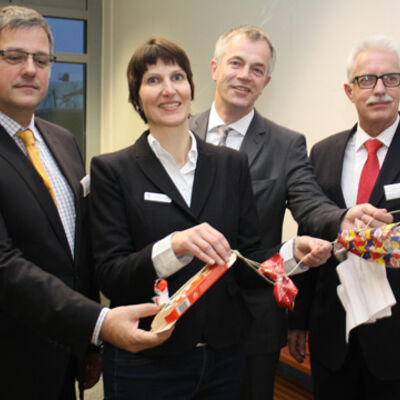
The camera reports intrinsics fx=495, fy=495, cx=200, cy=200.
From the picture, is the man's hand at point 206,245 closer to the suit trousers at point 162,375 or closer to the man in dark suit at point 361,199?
the suit trousers at point 162,375

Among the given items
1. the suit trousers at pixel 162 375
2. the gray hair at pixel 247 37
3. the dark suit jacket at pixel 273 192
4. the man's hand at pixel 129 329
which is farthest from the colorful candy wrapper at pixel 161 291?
the gray hair at pixel 247 37

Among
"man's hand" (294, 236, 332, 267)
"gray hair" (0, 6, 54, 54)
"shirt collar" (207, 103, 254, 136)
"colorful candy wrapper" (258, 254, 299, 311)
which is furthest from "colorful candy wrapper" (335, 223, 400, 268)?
"gray hair" (0, 6, 54, 54)

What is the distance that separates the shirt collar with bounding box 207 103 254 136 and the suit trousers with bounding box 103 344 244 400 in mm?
1042

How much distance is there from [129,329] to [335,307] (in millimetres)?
972

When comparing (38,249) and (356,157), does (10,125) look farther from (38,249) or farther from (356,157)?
(356,157)

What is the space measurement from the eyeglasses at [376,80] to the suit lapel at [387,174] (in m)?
0.26

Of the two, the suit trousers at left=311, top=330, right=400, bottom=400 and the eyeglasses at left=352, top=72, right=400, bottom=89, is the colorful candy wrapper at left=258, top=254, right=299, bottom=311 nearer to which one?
the suit trousers at left=311, top=330, right=400, bottom=400

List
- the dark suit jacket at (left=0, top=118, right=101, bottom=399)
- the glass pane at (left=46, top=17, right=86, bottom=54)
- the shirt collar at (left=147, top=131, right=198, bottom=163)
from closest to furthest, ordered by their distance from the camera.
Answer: the dark suit jacket at (left=0, top=118, right=101, bottom=399) < the shirt collar at (left=147, top=131, right=198, bottom=163) < the glass pane at (left=46, top=17, right=86, bottom=54)

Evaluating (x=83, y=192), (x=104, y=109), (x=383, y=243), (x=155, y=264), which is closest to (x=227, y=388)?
(x=155, y=264)

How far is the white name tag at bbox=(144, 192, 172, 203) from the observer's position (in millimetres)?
1519

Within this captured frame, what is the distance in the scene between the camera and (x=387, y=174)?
1.87 metres

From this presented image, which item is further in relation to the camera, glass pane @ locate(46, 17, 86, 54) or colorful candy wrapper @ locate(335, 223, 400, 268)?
glass pane @ locate(46, 17, 86, 54)

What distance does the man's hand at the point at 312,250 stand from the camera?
4.91 ft

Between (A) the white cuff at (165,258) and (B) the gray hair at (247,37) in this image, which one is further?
(B) the gray hair at (247,37)
